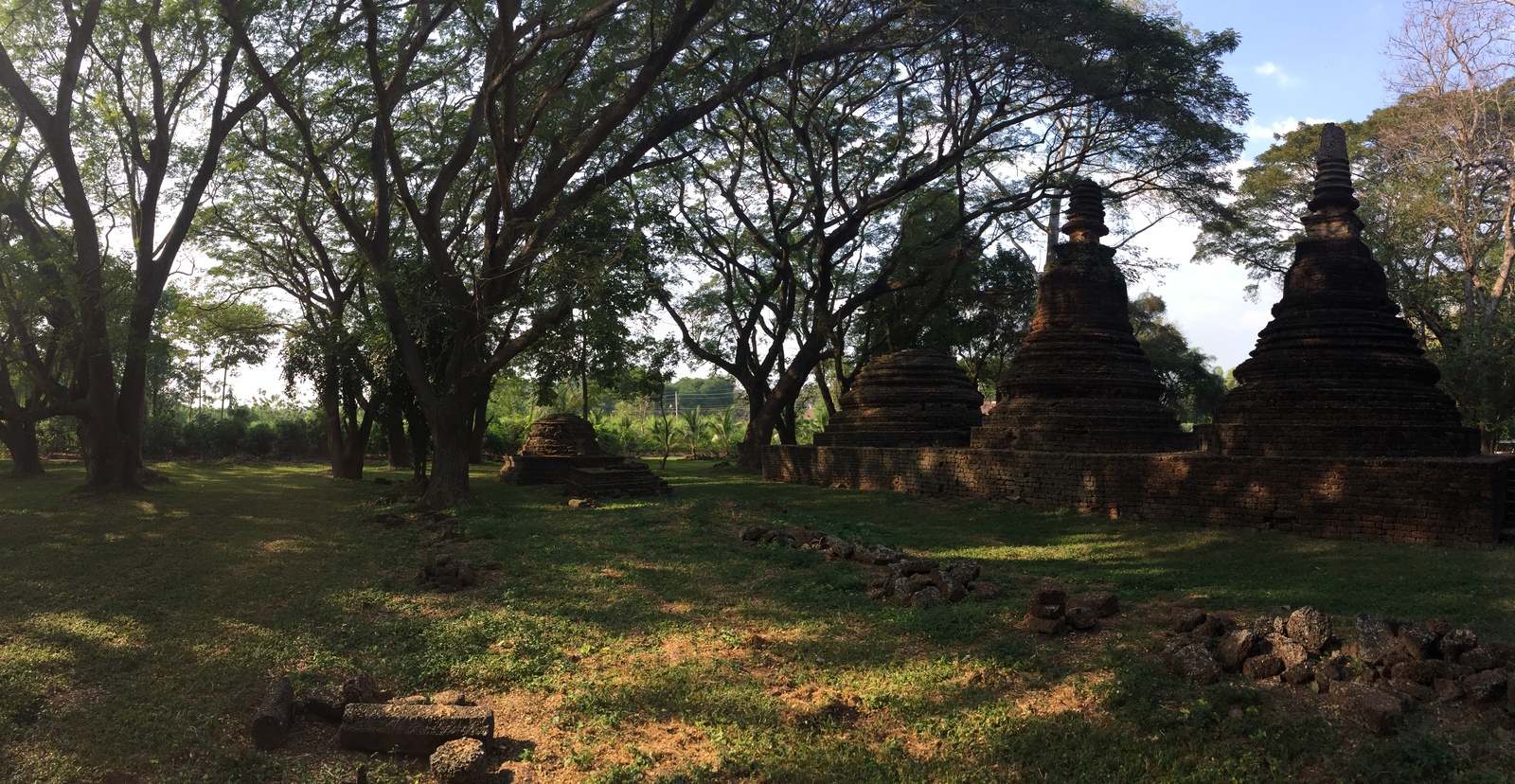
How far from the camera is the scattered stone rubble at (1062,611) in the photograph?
580 cm

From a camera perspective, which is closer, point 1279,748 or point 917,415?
point 1279,748

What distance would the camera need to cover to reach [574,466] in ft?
62.5

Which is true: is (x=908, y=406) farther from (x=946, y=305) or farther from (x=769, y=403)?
(x=946, y=305)

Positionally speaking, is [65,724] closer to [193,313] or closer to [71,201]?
[71,201]

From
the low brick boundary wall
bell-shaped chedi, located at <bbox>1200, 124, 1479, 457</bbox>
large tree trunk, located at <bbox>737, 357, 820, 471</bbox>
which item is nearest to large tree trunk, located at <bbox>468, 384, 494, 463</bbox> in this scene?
large tree trunk, located at <bbox>737, 357, 820, 471</bbox>

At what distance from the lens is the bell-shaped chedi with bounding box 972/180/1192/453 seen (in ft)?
47.6

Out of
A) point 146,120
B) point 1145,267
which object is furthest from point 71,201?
point 1145,267

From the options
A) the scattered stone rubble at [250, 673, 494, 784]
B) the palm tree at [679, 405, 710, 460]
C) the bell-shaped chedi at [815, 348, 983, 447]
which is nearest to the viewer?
the scattered stone rubble at [250, 673, 494, 784]

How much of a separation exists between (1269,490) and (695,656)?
790 cm

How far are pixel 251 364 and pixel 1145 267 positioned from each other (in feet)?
78.1

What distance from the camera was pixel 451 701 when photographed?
4945mm

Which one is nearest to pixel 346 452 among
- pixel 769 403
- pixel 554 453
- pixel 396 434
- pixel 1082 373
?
pixel 396 434

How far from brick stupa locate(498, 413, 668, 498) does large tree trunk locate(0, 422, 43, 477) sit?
9.34 metres

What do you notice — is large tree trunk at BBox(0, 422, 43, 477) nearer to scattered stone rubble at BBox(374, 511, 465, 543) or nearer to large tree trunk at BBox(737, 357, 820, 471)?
scattered stone rubble at BBox(374, 511, 465, 543)
